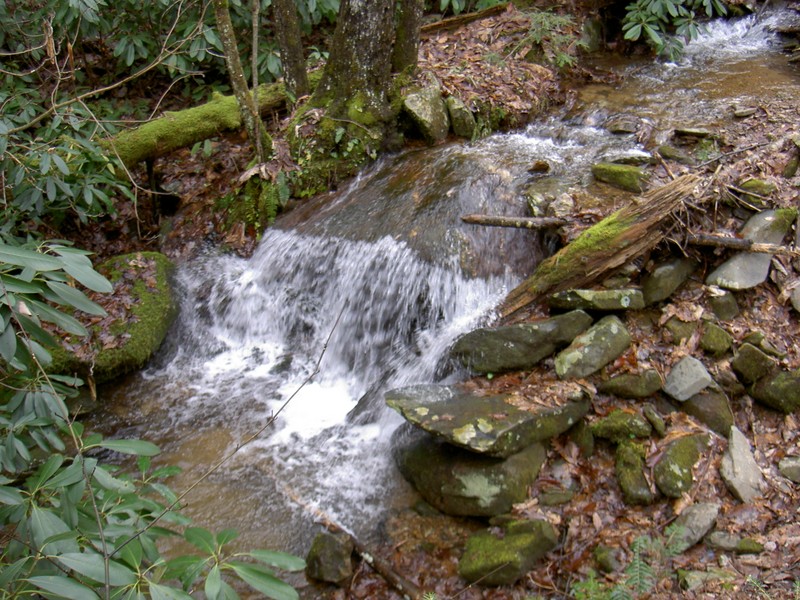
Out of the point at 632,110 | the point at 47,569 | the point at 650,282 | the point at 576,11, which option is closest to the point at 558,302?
the point at 650,282

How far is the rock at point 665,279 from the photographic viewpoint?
445cm

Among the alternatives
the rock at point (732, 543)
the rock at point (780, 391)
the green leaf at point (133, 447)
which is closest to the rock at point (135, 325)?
the green leaf at point (133, 447)

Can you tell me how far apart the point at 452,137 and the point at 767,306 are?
4.00 metres

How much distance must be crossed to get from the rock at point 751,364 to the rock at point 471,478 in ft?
5.06

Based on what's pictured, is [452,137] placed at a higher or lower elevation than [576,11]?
lower

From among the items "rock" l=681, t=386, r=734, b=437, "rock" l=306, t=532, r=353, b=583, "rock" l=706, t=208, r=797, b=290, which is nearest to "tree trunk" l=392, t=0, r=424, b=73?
"rock" l=706, t=208, r=797, b=290

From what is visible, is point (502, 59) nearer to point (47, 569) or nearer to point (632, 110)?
point (632, 110)

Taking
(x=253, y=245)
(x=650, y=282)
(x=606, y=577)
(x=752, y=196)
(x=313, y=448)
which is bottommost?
(x=606, y=577)

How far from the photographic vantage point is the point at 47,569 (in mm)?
1761

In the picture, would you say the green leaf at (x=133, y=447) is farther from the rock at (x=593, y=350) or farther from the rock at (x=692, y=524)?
the rock at (x=593, y=350)

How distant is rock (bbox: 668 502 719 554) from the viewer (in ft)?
10.8

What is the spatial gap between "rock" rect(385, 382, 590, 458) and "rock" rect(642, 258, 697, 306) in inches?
41.9

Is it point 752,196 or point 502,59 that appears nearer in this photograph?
point 752,196

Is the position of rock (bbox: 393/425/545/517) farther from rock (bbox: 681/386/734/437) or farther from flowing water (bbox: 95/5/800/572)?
rock (bbox: 681/386/734/437)
